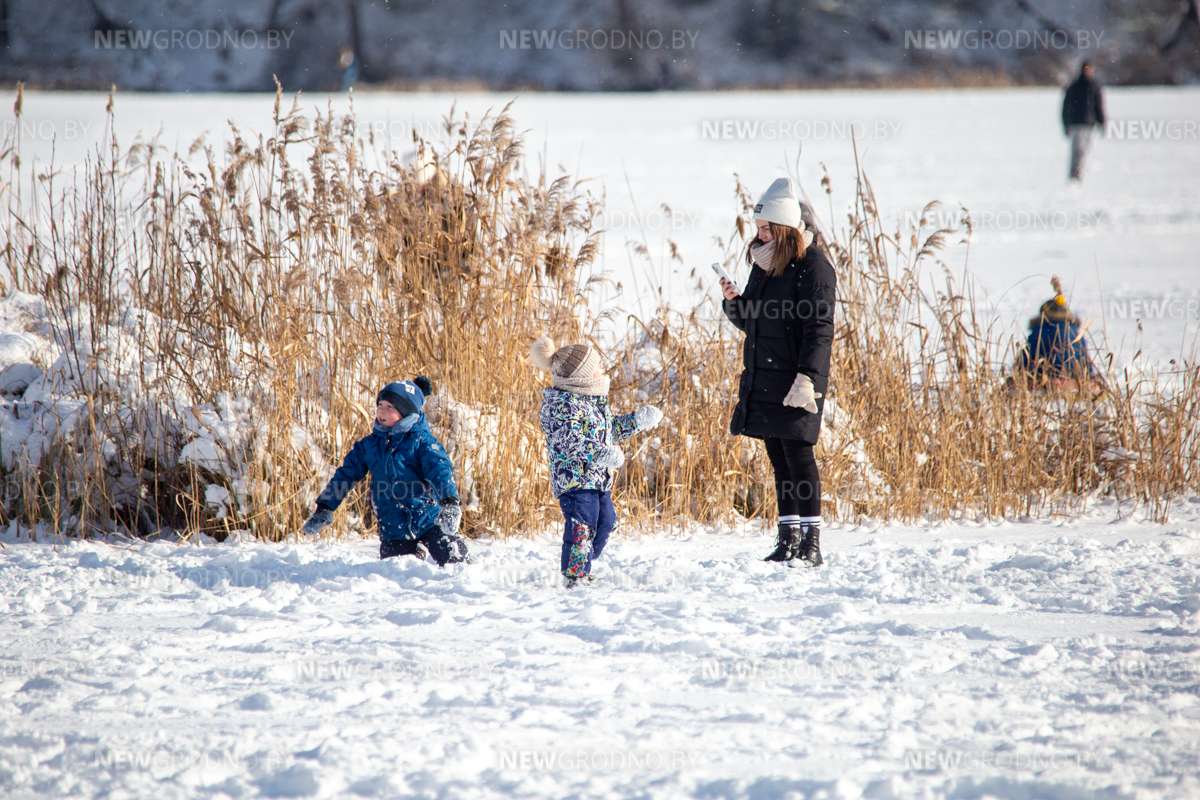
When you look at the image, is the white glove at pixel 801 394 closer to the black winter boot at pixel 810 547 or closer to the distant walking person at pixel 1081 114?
the black winter boot at pixel 810 547

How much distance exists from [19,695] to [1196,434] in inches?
194

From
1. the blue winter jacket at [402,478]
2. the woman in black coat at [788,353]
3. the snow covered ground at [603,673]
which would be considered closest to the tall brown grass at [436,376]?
the snow covered ground at [603,673]

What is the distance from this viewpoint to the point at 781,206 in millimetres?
3355

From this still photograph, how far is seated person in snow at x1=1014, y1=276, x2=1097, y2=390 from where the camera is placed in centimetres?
462

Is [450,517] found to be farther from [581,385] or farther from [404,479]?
[581,385]

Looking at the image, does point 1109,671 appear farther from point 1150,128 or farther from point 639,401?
point 1150,128

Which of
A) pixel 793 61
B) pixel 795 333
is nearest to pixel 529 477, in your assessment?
pixel 795 333

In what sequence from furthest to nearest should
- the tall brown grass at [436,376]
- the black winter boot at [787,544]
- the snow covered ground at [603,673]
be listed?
1. the tall brown grass at [436,376]
2. the black winter boot at [787,544]
3. the snow covered ground at [603,673]

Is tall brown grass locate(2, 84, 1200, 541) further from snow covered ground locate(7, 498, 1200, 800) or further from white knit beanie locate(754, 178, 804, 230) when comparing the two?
white knit beanie locate(754, 178, 804, 230)

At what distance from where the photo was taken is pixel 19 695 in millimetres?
2406

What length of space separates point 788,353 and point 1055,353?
2.14m

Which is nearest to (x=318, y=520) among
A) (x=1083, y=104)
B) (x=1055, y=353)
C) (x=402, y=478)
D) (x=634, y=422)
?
(x=402, y=478)

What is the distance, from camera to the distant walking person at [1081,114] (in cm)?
1398

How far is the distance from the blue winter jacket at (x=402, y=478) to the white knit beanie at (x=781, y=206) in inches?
56.8
